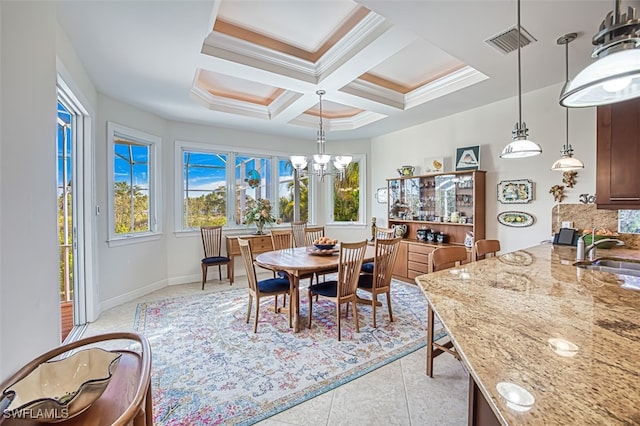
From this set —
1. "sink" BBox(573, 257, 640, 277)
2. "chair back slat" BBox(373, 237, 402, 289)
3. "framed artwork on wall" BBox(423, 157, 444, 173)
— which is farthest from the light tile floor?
"framed artwork on wall" BBox(423, 157, 444, 173)

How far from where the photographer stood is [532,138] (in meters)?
3.69

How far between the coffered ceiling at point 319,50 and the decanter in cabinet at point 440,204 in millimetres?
1087

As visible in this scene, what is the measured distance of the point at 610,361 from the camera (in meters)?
0.86

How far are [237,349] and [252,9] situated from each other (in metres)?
2.97

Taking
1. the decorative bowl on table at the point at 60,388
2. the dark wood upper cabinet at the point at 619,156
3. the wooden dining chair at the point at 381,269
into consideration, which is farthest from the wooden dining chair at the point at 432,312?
the decorative bowl on table at the point at 60,388

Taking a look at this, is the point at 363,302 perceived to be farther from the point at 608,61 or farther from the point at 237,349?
the point at 608,61

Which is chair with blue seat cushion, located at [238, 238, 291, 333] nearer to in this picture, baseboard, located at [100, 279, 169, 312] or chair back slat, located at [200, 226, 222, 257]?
baseboard, located at [100, 279, 169, 312]

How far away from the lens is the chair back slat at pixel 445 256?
247 cm

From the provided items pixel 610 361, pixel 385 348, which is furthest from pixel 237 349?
pixel 610 361

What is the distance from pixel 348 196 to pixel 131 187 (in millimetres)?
3934

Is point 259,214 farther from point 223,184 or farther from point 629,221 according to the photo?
point 629,221

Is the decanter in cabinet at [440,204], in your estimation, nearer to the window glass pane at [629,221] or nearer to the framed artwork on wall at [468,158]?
the framed artwork on wall at [468,158]

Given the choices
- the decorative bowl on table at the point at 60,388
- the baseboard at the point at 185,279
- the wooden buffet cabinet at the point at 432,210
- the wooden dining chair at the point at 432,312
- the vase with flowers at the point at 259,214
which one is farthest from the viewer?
the vase with flowers at the point at 259,214

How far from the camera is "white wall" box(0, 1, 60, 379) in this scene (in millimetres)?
1077
